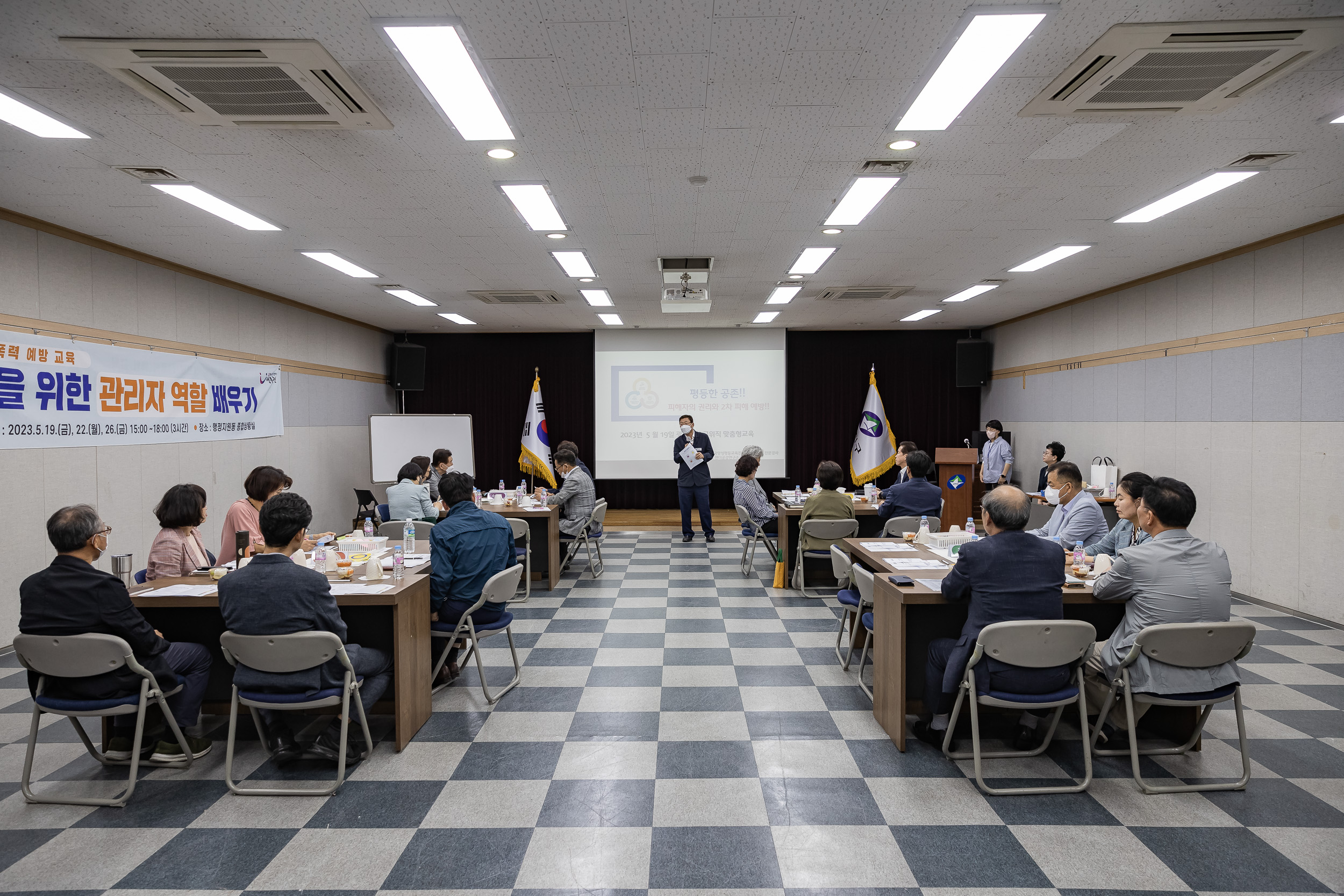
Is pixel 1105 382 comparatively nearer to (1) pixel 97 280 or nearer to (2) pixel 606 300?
(2) pixel 606 300

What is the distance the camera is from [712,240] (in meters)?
5.57

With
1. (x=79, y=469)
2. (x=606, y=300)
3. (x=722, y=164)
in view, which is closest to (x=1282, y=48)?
(x=722, y=164)

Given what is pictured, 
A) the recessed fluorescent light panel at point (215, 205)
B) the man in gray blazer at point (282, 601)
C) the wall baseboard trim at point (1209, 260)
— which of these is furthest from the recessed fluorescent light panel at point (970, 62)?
the recessed fluorescent light panel at point (215, 205)

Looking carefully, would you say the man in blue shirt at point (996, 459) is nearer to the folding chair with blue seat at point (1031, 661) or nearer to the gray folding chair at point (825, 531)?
the gray folding chair at point (825, 531)

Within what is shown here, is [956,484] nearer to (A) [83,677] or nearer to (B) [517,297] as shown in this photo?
(B) [517,297]

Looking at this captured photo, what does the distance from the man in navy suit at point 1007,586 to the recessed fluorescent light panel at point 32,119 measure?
4.56 metres

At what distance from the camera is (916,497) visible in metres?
5.58

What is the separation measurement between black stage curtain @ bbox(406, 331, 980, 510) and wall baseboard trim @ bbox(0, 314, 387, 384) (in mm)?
2394

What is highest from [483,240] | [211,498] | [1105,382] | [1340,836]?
[483,240]

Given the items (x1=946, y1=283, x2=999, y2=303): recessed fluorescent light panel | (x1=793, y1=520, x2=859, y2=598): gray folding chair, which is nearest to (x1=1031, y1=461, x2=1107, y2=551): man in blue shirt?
(x1=793, y1=520, x2=859, y2=598): gray folding chair

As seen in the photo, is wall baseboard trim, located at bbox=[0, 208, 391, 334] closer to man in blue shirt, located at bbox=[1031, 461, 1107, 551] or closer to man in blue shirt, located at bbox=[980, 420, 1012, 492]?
man in blue shirt, located at bbox=[1031, 461, 1107, 551]

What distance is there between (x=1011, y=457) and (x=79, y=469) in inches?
420

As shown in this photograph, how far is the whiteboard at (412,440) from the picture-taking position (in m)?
9.84

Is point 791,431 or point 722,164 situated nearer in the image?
point 722,164
